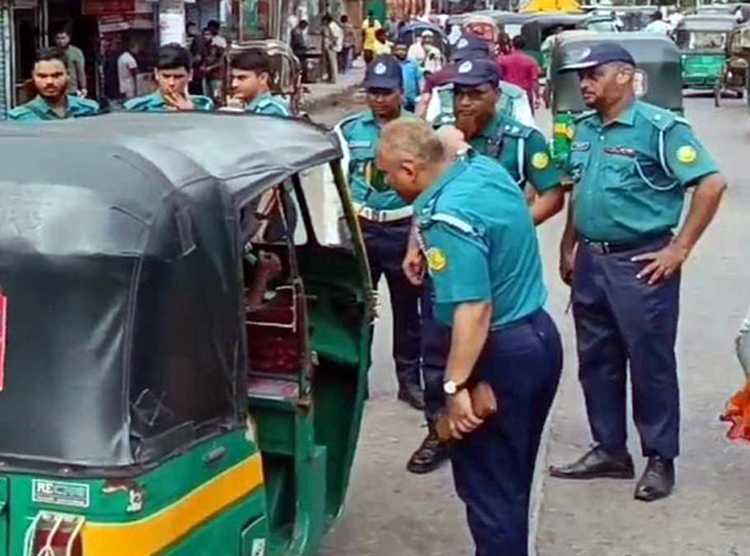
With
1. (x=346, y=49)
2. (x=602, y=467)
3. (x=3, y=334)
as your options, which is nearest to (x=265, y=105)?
(x=602, y=467)

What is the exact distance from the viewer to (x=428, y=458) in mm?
6707

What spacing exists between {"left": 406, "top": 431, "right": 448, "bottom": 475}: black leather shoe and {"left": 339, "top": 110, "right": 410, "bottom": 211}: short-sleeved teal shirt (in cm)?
116

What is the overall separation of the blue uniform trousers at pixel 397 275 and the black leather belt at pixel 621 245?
3.77ft

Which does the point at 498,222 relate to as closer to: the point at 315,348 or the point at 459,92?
the point at 315,348

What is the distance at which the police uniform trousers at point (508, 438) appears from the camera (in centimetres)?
454

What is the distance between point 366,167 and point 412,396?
127 cm

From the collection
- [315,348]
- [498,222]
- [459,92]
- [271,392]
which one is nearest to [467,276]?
[498,222]

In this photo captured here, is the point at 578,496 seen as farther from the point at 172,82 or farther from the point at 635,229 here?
the point at 172,82

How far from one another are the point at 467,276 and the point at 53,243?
4.52 feet

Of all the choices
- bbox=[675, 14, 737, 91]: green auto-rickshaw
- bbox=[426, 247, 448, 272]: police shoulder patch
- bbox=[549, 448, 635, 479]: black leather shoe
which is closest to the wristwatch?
bbox=[426, 247, 448, 272]: police shoulder patch

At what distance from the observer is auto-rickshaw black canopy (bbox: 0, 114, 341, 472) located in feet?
11.0

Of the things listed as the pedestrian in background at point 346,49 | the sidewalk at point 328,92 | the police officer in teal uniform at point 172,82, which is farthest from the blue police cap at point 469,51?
the pedestrian in background at point 346,49

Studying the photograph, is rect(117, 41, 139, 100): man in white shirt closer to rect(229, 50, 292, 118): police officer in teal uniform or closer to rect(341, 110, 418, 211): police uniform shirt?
rect(229, 50, 292, 118): police officer in teal uniform

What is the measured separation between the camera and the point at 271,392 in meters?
4.52
